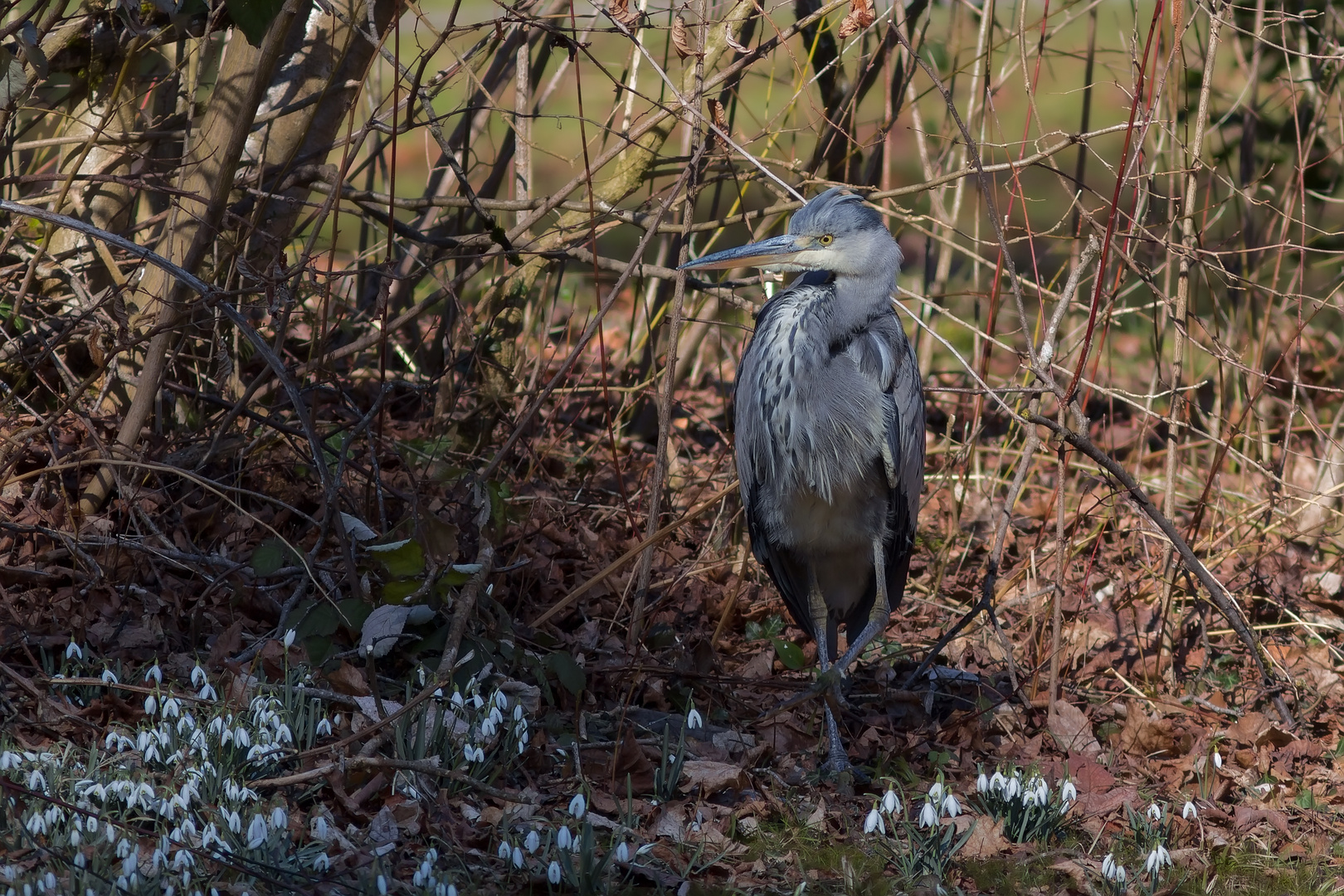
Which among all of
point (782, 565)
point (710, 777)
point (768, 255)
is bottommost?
point (710, 777)

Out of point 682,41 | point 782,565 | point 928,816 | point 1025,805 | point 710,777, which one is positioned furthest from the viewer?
point 782,565

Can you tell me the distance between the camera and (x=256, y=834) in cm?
254

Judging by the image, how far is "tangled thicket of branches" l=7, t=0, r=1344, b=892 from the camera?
3.59 metres

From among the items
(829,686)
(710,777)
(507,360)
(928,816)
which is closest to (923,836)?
(928,816)

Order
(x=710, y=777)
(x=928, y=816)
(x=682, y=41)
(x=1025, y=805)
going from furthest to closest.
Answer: (x=682, y=41) → (x=710, y=777) → (x=1025, y=805) → (x=928, y=816)

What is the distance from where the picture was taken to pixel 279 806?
2.82 meters

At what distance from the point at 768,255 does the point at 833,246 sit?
Answer: 0.66 feet

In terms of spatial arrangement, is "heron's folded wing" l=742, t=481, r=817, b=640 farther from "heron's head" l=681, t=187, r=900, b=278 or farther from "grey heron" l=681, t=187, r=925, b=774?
"heron's head" l=681, t=187, r=900, b=278

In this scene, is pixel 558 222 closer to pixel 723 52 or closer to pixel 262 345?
pixel 723 52

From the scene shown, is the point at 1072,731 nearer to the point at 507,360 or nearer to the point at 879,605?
the point at 879,605

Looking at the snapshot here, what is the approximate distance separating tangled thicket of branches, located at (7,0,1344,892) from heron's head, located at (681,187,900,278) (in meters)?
0.21

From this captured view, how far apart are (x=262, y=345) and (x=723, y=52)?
2027mm

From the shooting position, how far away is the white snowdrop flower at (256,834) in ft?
8.32

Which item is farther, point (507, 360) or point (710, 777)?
point (507, 360)
